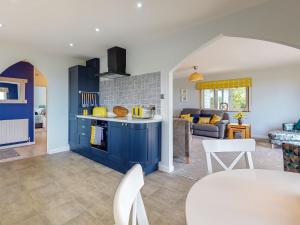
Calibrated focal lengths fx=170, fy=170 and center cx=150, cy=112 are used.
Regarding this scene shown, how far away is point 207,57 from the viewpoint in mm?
4660

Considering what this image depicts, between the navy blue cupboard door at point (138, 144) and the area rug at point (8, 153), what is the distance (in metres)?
3.14

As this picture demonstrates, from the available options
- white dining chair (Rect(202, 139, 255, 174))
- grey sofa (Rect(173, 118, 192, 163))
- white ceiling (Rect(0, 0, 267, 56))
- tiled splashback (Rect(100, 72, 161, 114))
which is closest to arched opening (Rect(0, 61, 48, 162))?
tiled splashback (Rect(100, 72, 161, 114))

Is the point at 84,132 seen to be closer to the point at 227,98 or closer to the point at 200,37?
the point at 200,37

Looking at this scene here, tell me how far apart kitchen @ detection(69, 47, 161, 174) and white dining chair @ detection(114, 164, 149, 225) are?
6.29ft

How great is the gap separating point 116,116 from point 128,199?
10.3 feet

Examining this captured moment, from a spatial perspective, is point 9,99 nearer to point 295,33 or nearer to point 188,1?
point 188,1

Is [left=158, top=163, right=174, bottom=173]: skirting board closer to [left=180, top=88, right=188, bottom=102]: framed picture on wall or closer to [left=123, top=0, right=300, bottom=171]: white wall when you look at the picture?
[left=123, top=0, right=300, bottom=171]: white wall

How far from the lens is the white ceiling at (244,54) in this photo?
360cm

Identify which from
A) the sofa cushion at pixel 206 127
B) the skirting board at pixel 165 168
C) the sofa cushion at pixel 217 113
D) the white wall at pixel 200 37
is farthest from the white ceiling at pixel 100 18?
the sofa cushion at pixel 217 113

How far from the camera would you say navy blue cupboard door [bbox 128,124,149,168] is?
9.27 feet

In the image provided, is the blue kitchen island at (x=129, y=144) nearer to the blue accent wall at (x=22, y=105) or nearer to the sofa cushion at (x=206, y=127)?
the blue accent wall at (x=22, y=105)

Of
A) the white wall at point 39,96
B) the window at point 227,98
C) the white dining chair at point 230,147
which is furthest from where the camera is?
the white wall at point 39,96

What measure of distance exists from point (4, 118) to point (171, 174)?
483 centimetres

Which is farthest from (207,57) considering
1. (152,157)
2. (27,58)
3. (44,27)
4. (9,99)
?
(9,99)
